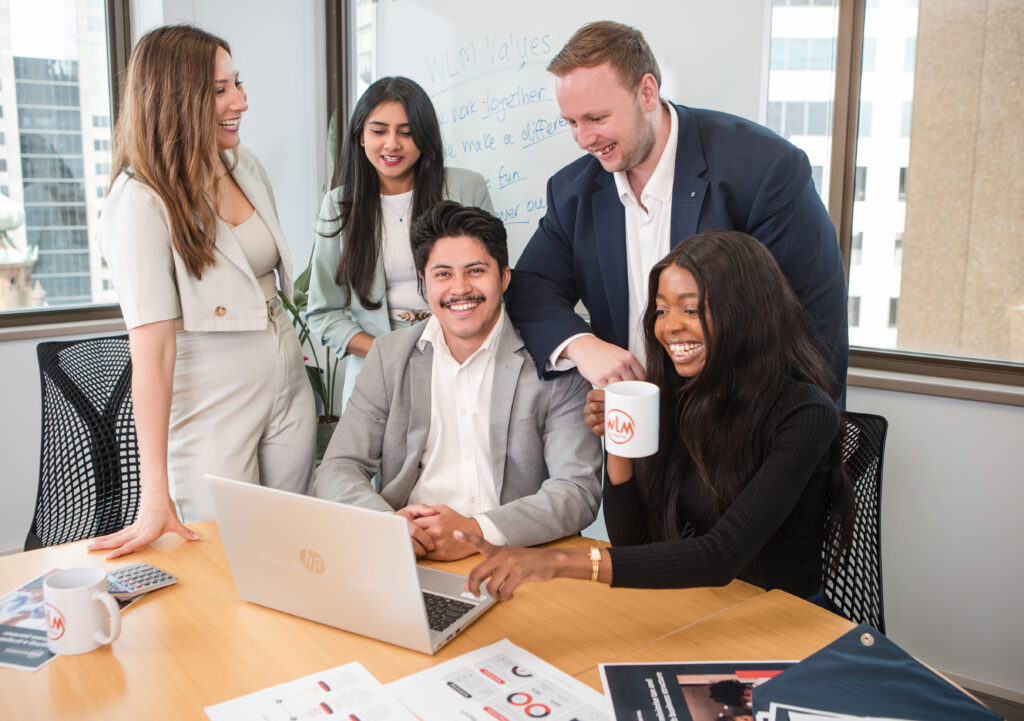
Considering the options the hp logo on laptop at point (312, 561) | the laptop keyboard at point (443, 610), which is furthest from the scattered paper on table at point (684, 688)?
the hp logo on laptop at point (312, 561)

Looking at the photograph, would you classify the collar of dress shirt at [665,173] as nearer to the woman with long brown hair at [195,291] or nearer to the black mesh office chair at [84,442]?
the woman with long brown hair at [195,291]

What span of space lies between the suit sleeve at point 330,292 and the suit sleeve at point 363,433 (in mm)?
610

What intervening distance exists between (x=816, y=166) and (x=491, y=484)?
1.39m

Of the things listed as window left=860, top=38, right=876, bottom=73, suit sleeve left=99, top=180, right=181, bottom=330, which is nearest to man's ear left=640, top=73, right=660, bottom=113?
window left=860, top=38, right=876, bottom=73

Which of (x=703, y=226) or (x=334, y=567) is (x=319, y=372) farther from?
(x=334, y=567)

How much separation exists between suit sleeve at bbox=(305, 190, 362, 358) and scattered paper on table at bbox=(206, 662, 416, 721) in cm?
149

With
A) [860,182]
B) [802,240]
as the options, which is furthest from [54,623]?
[860,182]

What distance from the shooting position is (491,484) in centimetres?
190

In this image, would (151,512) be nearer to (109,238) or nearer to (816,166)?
(109,238)

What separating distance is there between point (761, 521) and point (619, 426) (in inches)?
12.5

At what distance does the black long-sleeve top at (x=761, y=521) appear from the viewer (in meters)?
1.35

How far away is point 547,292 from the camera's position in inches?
80.4

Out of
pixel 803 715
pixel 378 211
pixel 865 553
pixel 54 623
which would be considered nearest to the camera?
pixel 803 715

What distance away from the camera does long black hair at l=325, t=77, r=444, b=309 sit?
2.45 metres
